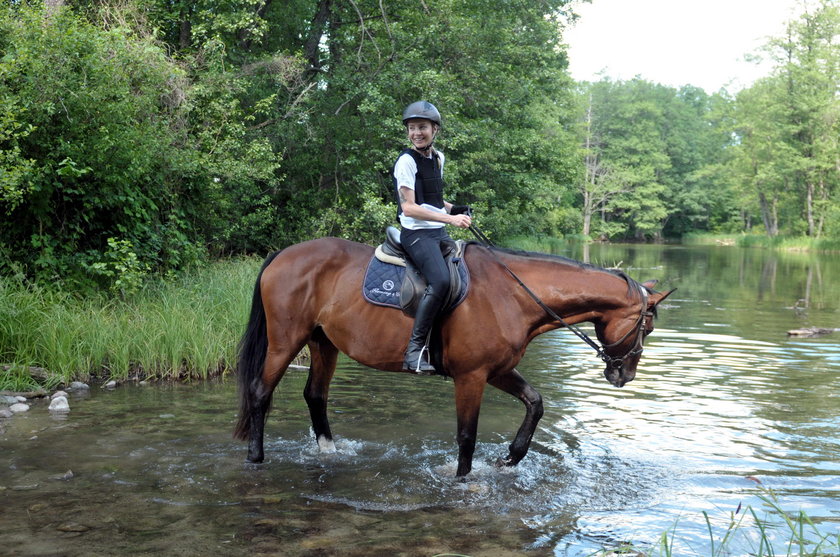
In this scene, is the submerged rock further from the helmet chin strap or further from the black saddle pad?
the helmet chin strap

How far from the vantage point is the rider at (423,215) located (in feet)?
19.2

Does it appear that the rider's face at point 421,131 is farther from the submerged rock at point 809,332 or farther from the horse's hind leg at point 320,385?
the submerged rock at point 809,332

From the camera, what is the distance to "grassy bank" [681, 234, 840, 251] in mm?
49594

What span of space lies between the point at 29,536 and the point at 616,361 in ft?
14.8

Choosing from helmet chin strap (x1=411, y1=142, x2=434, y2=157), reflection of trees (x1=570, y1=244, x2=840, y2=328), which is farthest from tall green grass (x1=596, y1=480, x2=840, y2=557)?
reflection of trees (x1=570, y1=244, x2=840, y2=328)

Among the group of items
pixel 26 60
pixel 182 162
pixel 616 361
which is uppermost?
pixel 26 60

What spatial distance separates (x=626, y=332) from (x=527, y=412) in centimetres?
107

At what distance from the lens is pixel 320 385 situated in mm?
6926

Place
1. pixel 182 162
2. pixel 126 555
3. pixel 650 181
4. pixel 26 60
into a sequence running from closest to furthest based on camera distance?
pixel 126 555 → pixel 26 60 → pixel 182 162 → pixel 650 181

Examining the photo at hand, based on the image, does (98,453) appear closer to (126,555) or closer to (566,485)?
(126,555)

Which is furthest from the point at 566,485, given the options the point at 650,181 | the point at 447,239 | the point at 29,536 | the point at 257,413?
the point at 650,181

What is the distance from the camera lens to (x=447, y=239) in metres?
6.23

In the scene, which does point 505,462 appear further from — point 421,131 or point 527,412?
point 421,131

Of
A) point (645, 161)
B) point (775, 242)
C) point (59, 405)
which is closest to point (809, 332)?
point (59, 405)
